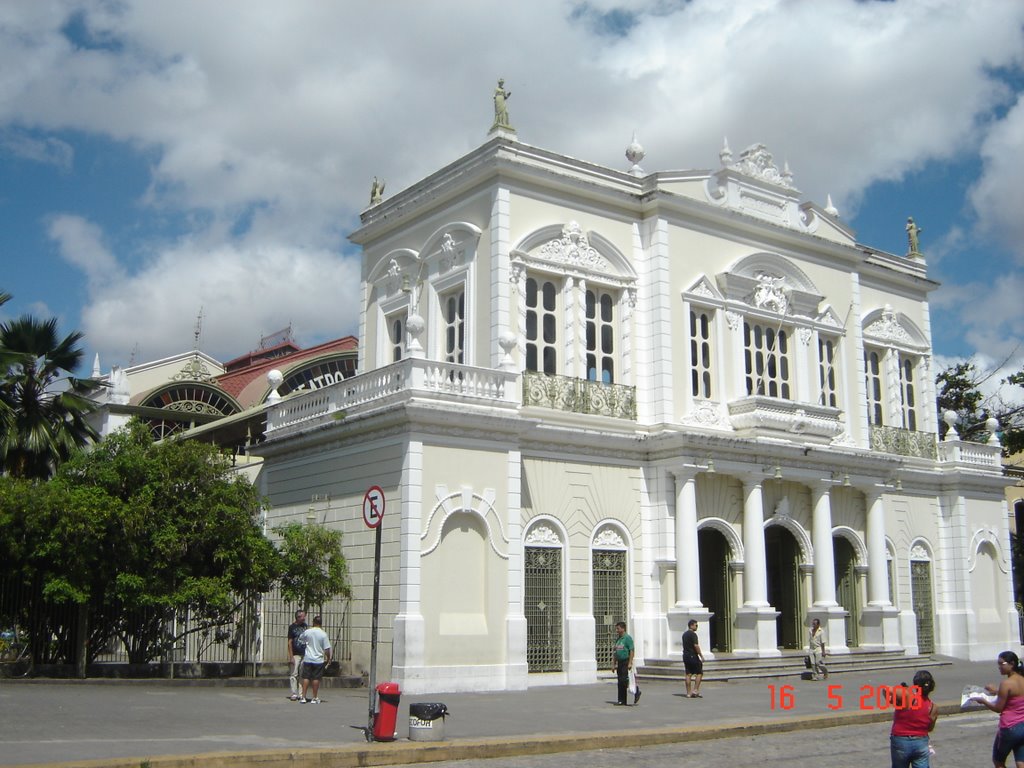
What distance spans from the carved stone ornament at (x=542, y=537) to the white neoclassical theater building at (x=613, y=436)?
A: 52 millimetres

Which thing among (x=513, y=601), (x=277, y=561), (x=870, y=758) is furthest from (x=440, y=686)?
(x=870, y=758)

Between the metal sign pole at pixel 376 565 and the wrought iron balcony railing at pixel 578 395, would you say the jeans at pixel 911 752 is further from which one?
the wrought iron balcony railing at pixel 578 395

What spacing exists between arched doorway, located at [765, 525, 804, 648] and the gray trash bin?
14215 millimetres

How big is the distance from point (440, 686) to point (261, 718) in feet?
15.5

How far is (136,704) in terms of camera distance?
52.6 ft

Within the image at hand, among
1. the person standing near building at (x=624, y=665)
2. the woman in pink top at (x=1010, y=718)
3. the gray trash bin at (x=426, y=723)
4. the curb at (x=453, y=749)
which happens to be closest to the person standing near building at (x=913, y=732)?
the woman in pink top at (x=1010, y=718)

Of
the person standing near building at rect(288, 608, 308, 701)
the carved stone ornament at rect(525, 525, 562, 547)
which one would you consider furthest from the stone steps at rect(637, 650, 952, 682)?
the person standing near building at rect(288, 608, 308, 701)

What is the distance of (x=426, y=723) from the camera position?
42.2ft

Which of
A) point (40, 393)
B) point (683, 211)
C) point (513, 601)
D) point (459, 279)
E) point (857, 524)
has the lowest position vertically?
point (513, 601)

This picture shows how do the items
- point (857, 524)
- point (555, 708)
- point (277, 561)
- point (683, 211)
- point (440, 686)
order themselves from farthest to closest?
point (857, 524) < point (683, 211) < point (277, 561) < point (440, 686) < point (555, 708)

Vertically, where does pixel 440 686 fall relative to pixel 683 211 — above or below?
below

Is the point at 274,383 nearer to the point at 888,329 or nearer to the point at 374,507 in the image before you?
the point at 374,507

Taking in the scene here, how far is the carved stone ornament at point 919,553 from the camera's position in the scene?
1158 inches

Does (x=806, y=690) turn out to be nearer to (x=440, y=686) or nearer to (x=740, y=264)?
(x=440, y=686)
